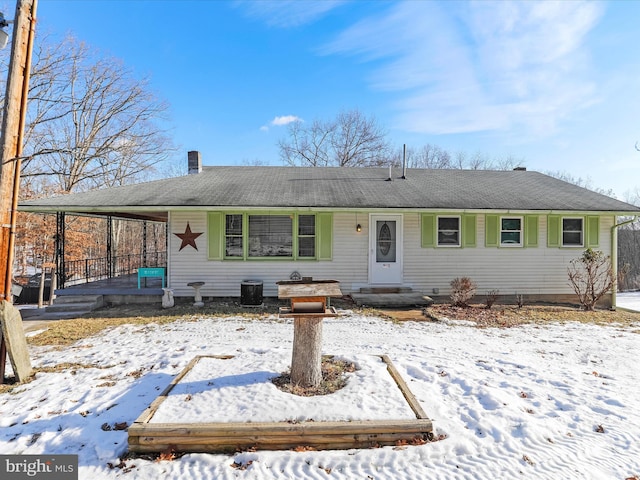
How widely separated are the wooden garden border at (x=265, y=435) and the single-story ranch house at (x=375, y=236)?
6421mm

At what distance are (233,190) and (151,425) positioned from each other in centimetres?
794

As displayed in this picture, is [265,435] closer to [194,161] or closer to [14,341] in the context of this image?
[14,341]

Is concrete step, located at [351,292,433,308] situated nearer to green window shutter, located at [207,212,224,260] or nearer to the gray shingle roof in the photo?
the gray shingle roof

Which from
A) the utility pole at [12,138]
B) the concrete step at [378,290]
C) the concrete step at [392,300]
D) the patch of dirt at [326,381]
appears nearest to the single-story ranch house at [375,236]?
the concrete step at [378,290]

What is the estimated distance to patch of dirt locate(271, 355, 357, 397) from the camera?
396 cm

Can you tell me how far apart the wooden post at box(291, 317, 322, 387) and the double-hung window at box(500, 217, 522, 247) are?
845cm

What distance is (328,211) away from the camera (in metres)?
9.15

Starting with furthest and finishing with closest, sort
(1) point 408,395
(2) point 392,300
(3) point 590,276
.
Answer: (3) point 590,276 < (2) point 392,300 < (1) point 408,395

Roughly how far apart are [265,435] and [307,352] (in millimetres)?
1089

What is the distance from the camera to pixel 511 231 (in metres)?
10.3

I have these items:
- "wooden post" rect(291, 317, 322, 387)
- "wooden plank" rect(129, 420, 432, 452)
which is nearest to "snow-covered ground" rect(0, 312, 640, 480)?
"wooden plank" rect(129, 420, 432, 452)

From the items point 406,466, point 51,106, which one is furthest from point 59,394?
point 51,106

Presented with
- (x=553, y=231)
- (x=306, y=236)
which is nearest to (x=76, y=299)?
(x=306, y=236)

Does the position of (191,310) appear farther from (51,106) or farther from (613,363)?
(51,106)
